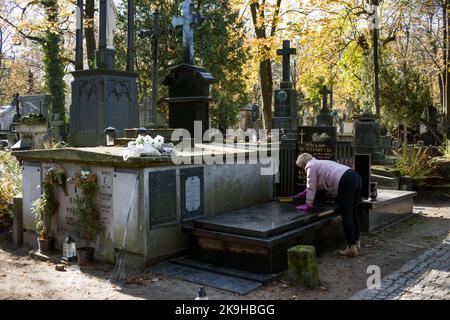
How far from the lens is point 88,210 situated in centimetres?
691

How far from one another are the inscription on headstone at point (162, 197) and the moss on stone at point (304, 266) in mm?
1919

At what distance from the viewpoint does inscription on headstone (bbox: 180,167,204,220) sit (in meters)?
7.02

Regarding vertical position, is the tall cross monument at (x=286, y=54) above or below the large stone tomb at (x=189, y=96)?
above

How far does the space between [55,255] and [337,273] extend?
Result: 439 centimetres

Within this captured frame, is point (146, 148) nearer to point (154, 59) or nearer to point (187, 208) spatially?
point (187, 208)

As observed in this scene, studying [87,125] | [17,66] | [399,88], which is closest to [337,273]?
[87,125]

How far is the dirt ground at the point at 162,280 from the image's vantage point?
5.60 metres

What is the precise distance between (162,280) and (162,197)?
1199 mm

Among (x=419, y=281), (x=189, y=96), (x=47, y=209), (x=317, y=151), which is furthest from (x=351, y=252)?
(x=189, y=96)

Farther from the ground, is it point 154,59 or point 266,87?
point 266,87

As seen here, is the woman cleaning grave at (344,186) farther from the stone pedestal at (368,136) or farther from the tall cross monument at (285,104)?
the stone pedestal at (368,136)

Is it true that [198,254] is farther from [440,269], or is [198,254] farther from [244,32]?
[244,32]

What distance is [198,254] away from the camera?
689 centimetres

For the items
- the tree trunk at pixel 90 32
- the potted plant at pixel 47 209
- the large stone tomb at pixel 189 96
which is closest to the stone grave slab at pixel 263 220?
the potted plant at pixel 47 209
